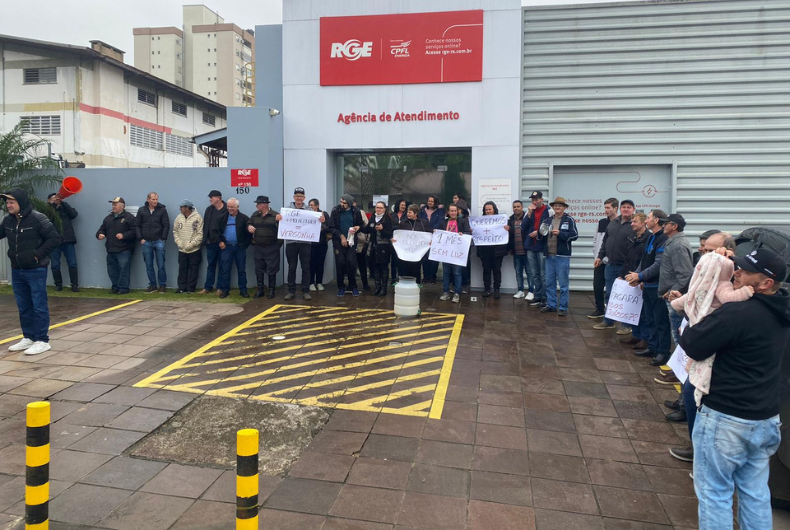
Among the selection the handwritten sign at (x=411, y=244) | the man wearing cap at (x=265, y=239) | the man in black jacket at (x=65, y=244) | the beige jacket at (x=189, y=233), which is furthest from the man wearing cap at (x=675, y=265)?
the man in black jacket at (x=65, y=244)

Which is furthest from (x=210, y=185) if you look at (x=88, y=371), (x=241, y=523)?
(x=241, y=523)

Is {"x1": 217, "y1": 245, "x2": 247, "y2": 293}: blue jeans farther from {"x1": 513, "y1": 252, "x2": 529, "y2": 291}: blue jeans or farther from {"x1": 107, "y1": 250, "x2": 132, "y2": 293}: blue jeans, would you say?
{"x1": 513, "y1": 252, "x2": 529, "y2": 291}: blue jeans

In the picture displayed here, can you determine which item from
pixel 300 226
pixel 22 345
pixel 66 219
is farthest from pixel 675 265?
pixel 66 219

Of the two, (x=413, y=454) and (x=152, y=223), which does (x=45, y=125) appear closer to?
(x=152, y=223)

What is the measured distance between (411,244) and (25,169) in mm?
8581

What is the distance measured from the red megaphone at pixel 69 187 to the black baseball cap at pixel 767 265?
12745 millimetres

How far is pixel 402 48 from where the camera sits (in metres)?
11.5

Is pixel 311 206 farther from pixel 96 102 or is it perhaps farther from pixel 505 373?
pixel 96 102

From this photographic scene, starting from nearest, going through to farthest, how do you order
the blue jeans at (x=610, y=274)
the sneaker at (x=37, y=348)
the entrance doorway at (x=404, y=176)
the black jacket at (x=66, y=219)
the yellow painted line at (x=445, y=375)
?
the yellow painted line at (x=445, y=375), the sneaker at (x=37, y=348), the blue jeans at (x=610, y=274), the black jacket at (x=66, y=219), the entrance doorway at (x=404, y=176)

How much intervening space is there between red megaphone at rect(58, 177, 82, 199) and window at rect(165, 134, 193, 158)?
77.3 ft

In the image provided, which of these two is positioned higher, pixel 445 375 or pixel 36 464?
pixel 36 464

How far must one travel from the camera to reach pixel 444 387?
6152 mm

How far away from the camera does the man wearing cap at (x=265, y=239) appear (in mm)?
10578

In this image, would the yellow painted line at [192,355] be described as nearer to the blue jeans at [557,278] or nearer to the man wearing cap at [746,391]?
the blue jeans at [557,278]
